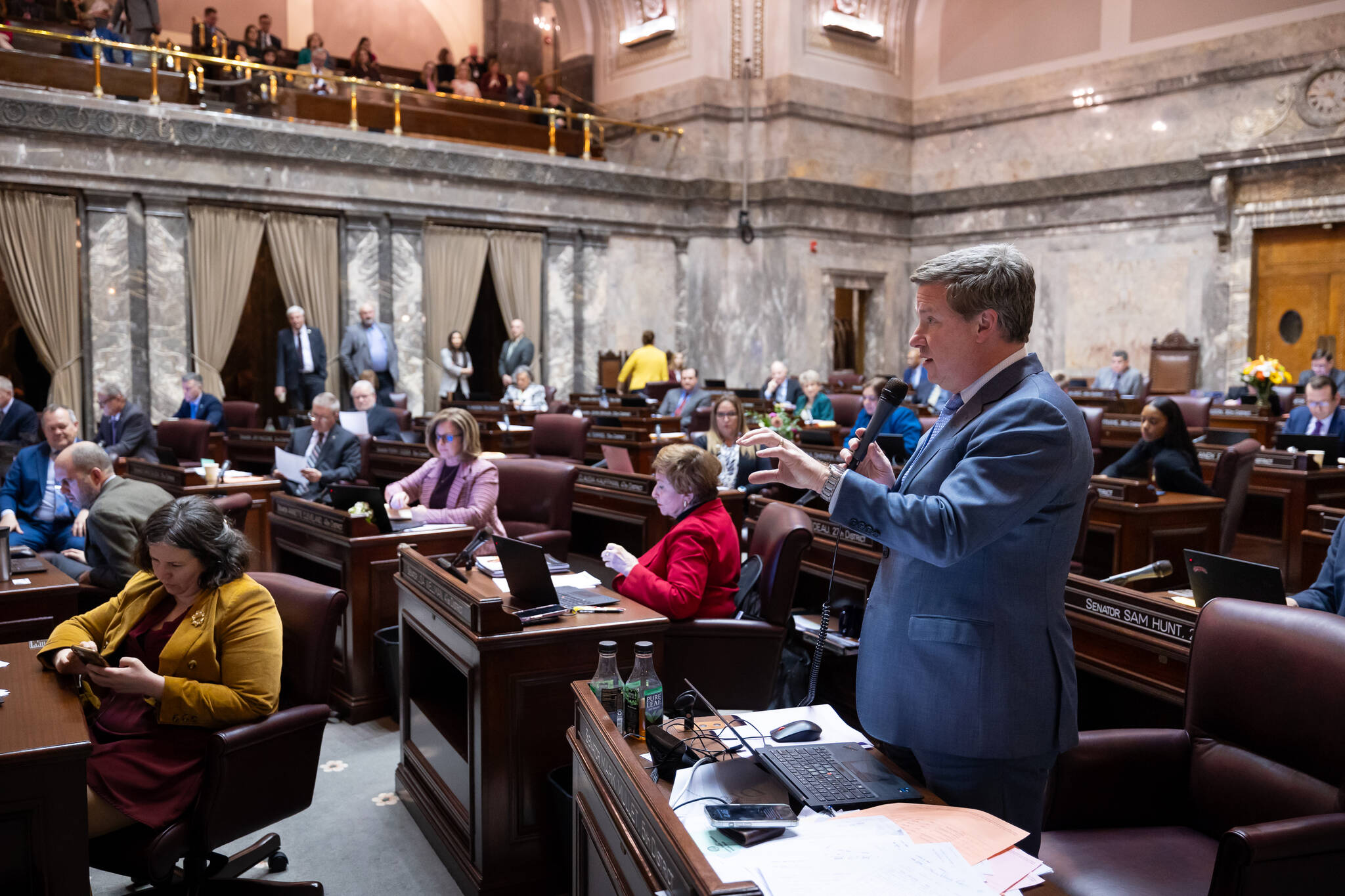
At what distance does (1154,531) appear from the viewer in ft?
16.4

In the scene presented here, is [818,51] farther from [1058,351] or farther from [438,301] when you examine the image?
[438,301]

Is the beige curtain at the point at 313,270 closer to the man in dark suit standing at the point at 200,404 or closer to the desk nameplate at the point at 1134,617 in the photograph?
the man in dark suit standing at the point at 200,404

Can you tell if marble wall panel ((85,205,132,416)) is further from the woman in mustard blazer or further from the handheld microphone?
the handheld microphone

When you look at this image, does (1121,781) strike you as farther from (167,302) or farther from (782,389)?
(167,302)

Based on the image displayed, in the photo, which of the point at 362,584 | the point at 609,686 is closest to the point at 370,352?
the point at 362,584

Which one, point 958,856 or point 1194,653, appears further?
point 1194,653

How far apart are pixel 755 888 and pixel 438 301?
12087 millimetres

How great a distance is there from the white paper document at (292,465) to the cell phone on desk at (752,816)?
494 cm

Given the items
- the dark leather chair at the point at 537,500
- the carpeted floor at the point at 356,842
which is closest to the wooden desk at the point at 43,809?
the carpeted floor at the point at 356,842

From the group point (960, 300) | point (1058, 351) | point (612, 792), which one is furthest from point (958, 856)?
point (1058, 351)

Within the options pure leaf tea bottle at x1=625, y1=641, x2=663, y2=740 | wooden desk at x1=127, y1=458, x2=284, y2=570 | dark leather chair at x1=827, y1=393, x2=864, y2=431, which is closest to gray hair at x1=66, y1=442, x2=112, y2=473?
wooden desk at x1=127, y1=458, x2=284, y2=570

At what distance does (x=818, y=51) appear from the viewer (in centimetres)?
1465

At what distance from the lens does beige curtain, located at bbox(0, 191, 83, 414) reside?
1011cm

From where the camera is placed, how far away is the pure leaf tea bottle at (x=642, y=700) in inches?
79.2
